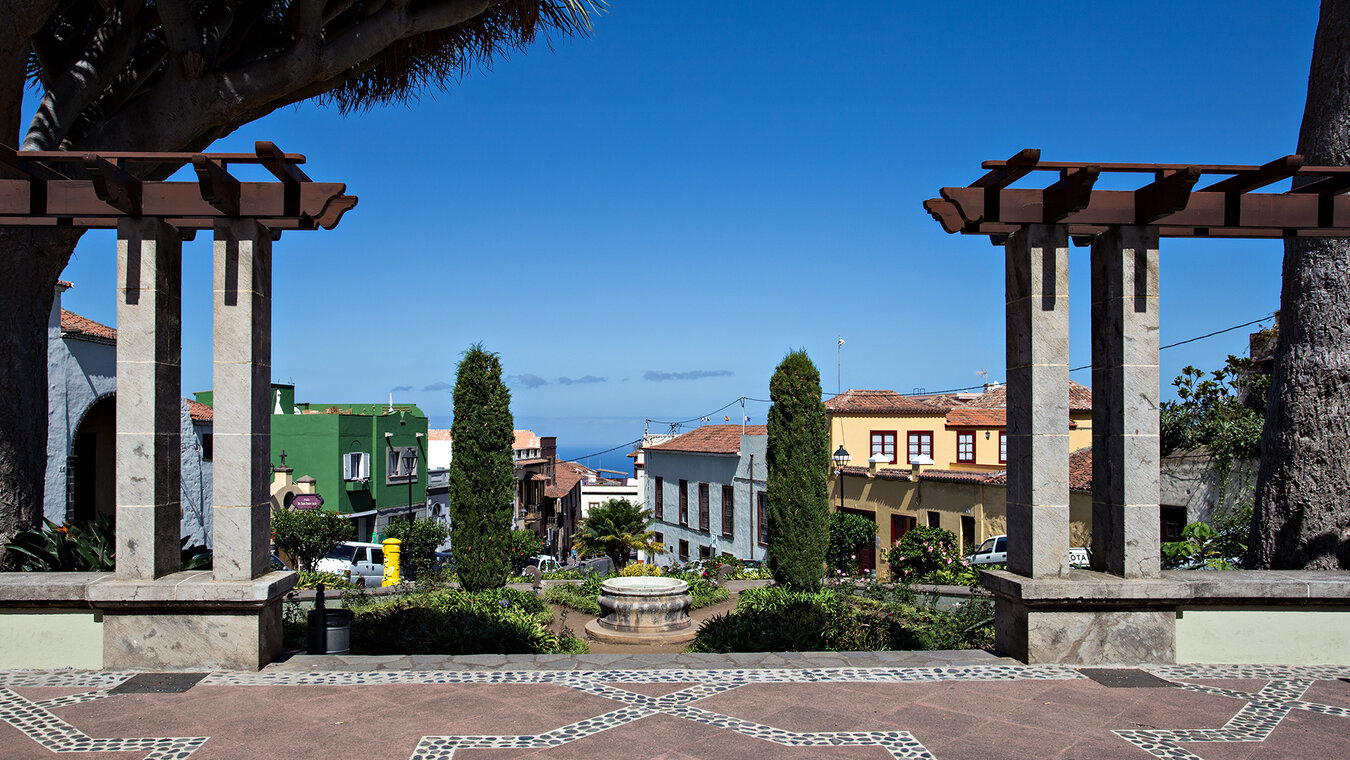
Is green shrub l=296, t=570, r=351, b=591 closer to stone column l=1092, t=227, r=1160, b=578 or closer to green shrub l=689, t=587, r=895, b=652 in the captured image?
green shrub l=689, t=587, r=895, b=652

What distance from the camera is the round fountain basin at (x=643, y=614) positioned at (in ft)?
39.4

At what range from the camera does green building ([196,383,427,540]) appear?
32.3 m

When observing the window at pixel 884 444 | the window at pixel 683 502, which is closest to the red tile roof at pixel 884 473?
the window at pixel 884 444

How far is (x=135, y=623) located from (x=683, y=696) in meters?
3.84

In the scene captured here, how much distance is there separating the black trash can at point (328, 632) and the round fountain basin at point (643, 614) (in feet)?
15.3

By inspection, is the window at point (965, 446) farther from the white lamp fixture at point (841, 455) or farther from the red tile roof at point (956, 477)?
the white lamp fixture at point (841, 455)

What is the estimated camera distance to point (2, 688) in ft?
19.4

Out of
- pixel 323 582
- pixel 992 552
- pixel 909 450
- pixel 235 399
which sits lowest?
pixel 992 552

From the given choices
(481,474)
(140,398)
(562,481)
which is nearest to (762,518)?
(481,474)

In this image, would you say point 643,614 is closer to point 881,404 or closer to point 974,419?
point 881,404

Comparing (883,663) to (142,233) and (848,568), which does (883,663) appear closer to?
(142,233)

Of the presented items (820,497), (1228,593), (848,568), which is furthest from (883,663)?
(848,568)

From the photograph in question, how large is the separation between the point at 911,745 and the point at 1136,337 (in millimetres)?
3509

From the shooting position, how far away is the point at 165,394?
21.4ft
